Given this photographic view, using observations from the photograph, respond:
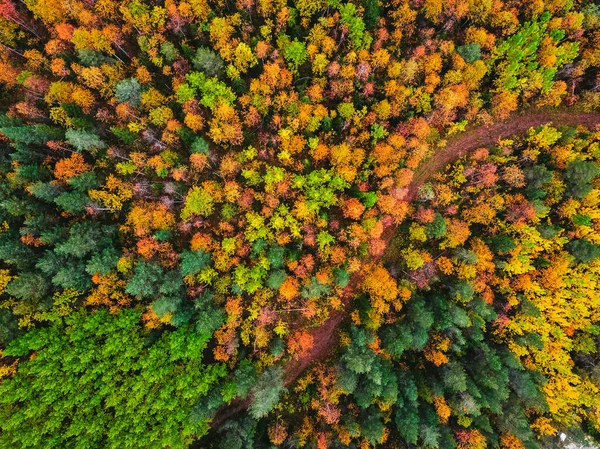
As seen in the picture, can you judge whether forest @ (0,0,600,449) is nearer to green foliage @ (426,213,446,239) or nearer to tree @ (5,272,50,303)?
green foliage @ (426,213,446,239)

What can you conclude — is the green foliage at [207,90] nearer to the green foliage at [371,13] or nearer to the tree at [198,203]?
the tree at [198,203]

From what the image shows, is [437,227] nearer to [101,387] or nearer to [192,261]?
[192,261]

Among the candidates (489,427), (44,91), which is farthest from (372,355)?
(44,91)

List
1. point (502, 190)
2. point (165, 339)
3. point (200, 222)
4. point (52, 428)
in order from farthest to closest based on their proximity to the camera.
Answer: point (502, 190)
point (200, 222)
point (165, 339)
point (52, 428)

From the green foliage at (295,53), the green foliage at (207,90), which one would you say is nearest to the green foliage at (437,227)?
the green foliage at (295,53)

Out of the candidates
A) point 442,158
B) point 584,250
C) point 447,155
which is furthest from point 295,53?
point 584,250

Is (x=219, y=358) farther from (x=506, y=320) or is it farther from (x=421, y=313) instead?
(x=506, y=320)

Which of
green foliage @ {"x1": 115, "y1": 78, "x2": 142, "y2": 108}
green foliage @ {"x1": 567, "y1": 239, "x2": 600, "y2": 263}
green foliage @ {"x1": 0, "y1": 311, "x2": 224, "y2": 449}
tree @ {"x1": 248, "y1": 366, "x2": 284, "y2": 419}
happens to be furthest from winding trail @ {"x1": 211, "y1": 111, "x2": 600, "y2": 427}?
green foliage @ {"x1": 115, "y1": 78, "x2": 142, "y2": 108}
